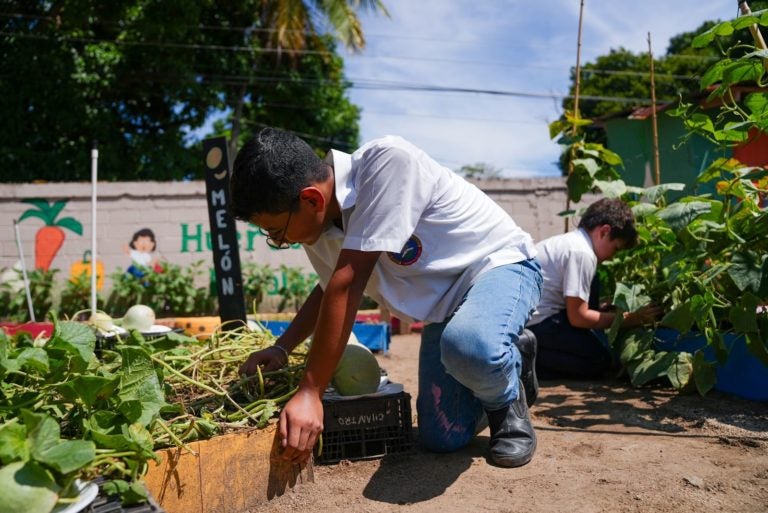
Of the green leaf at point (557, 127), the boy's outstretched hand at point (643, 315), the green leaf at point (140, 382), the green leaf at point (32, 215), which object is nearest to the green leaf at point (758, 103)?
the boy's outstretched hand at point (643, 315)

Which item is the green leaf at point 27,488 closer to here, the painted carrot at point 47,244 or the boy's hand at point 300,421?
the boy's hand at point 300,421

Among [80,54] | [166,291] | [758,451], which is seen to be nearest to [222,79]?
[80,54]

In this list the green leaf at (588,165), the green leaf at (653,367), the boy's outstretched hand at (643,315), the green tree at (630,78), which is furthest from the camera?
the green tree at (630,78)

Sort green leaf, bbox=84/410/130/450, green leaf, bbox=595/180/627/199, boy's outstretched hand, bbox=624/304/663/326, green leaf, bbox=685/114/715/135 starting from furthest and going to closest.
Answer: green leaf, bbox=595/180/627/199 → boy's outstretched hand, bbox=624/304/663/326 → green leaf, bbox=685/114/715/135 → green leaf, bbox=84/410/130/450

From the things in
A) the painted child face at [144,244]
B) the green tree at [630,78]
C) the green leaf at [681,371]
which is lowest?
the green leaf at [681,371]

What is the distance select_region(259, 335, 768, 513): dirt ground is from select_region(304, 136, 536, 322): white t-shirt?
58cm

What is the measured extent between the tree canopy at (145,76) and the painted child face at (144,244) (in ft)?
22.3

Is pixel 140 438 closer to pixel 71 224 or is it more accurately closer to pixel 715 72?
pixel 715 72

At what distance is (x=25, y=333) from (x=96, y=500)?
1308mm

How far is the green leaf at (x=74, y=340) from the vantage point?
170 centimetres

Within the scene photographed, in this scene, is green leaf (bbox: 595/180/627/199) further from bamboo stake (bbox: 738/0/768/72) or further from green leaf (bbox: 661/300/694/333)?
bamboo stake (bbox: 738/0/768/72)

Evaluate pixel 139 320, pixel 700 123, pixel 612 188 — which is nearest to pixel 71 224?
pixel 139 320

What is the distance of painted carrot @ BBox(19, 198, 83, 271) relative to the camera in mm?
8047

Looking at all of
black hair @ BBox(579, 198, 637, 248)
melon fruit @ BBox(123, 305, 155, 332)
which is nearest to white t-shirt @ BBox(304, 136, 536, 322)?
black hair @ BBox(579, 198, 637, 248)
